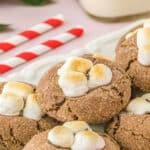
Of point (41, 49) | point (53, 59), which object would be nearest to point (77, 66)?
point (53, 59)

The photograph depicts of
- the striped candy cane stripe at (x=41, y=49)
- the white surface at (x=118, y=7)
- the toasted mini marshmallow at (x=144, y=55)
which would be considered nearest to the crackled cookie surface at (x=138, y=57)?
the toasted mini marshmallow at (x=144, y=55)

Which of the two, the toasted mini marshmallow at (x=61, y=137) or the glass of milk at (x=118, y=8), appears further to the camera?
the glass of milk at (x=118, y=8)

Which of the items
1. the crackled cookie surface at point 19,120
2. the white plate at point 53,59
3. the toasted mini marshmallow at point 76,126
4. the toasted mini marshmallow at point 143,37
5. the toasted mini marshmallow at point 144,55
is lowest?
the white plate at point 53,59

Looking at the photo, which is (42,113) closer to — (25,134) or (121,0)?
(25,134)

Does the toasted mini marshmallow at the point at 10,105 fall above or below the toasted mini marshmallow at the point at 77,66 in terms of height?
below

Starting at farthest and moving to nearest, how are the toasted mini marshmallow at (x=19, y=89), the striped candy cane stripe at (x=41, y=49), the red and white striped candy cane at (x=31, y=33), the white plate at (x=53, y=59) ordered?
the red and white striped candy cane at (x=31, y=33), the striped candy cane stripe at (x=41, y=49), the white plate at (x=53, y=59), the toasted mini marshmallow at (x=19, y=89)

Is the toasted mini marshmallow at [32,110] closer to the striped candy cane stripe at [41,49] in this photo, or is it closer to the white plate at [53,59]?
the white plate at [53,59]

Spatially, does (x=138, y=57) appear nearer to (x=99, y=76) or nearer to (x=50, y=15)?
(x=99, y=76)

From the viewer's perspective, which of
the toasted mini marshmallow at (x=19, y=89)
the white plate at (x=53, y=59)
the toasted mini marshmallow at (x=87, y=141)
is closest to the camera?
the toasted mini marshmallow at (x=87, y=141)
